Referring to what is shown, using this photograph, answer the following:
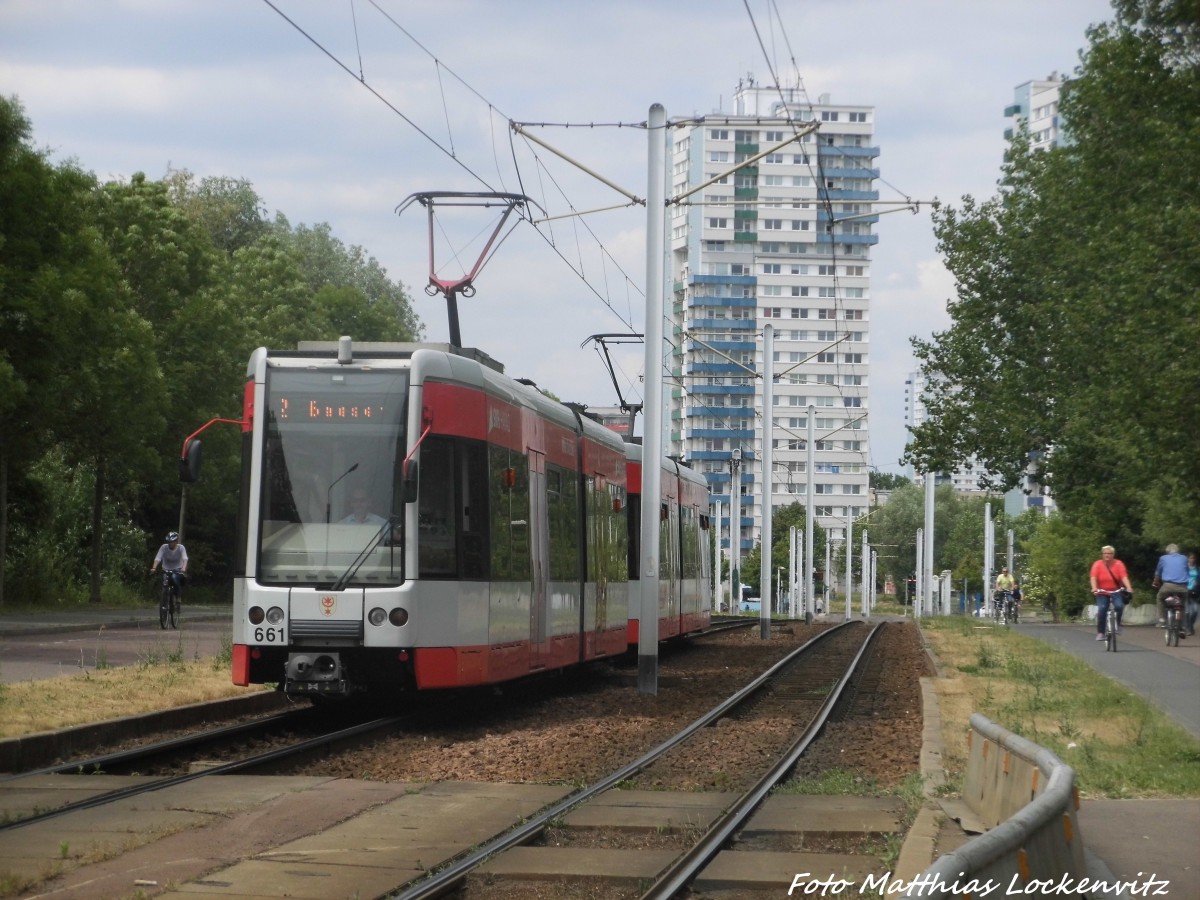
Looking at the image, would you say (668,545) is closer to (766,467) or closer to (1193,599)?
(1193,599)

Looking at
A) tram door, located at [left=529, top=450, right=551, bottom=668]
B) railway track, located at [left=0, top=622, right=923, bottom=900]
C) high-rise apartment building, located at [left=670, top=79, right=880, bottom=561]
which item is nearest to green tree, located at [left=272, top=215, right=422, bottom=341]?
tram door, located at [left=529, top=450, right=551, bottom=668]

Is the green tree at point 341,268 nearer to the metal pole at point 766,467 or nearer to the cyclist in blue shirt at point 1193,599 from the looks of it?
the metal pole at point 766,467

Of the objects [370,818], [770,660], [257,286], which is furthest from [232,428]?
[370,818]

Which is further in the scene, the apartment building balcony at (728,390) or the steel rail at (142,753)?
the apartment building balcony at (728,390)

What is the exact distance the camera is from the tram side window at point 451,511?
15.0 meters

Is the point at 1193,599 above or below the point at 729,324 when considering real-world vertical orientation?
below

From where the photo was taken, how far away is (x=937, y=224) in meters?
56.9

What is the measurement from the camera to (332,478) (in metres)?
15.0

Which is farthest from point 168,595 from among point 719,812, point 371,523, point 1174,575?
point 719,812

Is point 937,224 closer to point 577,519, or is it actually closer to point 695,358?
point 577,519

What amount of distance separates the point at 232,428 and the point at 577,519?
89.2ft

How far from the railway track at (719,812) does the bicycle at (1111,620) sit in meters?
4.38

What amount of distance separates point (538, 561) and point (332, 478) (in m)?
3.60

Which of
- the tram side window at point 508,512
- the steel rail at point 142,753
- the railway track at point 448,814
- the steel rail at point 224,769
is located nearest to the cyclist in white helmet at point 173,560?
the tram side window at point 508,512
